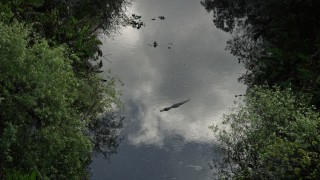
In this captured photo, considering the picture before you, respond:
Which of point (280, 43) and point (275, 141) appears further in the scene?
point (280, 43)

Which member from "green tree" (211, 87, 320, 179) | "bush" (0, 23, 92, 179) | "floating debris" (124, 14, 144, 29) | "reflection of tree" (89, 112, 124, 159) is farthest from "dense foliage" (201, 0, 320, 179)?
"bush" (0, 23, 92, 179)

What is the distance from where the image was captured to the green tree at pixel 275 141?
11008 mm

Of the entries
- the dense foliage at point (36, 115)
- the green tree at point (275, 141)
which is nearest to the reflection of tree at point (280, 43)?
the green tree at point (275, 141)

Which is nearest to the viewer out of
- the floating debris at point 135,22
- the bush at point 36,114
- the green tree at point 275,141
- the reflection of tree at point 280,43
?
the green tree at point 275,141

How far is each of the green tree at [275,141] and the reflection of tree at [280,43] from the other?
2.30 meters

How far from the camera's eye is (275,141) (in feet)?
38.4

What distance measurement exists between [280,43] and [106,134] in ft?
28.9

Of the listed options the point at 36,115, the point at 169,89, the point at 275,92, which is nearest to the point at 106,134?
the point at 169,89

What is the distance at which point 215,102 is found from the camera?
800 inches

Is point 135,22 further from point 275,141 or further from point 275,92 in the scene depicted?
point 275,141

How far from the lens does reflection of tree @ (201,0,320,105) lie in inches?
656

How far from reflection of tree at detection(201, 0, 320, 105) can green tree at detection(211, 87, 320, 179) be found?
2.30 meters

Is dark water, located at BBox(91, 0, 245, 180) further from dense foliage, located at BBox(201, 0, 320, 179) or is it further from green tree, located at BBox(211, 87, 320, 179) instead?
green tree, located at BBox(211, 87, 320, 179)

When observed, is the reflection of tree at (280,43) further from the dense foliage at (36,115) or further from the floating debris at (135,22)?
the dense foliage at (36,115)
